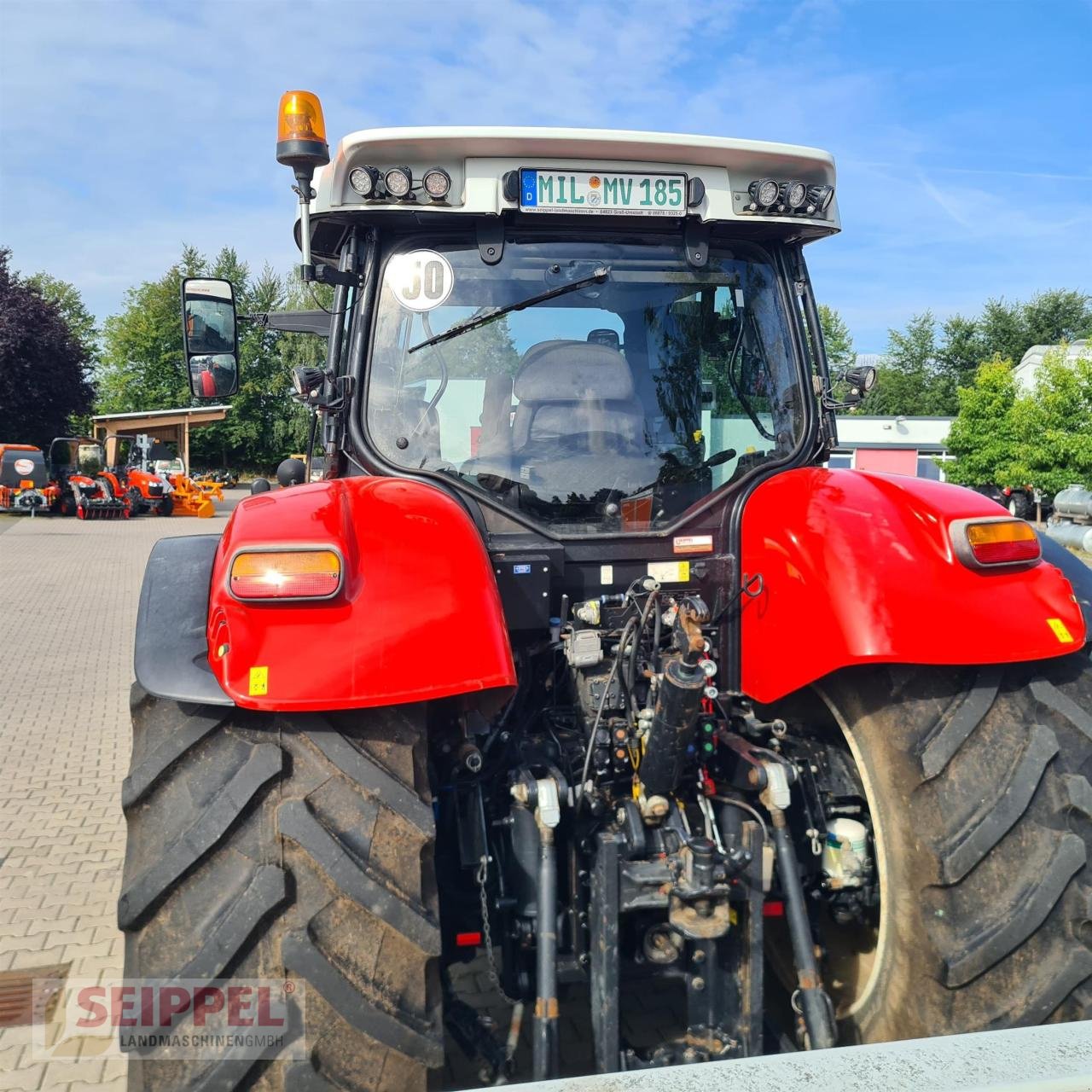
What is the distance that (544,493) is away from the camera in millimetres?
2900

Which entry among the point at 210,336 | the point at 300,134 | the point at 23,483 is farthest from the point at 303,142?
the point at 23,483

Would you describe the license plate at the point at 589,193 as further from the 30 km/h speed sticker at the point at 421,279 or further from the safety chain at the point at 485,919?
the safety chain at the point at 485,919

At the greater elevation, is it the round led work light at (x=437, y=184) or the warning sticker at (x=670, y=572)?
the round led work light at (x=437, y=184)

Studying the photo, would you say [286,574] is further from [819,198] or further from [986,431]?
[986,431]

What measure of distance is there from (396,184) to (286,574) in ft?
4.31

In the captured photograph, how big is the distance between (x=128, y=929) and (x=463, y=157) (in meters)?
2.21

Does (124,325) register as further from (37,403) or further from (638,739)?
(638,739)

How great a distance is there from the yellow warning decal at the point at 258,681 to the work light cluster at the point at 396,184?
1.50m

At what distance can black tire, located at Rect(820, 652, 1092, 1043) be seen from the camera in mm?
2117

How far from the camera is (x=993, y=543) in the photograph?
2418 mm

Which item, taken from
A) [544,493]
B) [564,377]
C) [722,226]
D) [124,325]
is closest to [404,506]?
[544,493]

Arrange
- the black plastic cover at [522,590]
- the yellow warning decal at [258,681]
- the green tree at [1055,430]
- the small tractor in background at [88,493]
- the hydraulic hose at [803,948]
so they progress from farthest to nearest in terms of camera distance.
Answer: the small tractor in background at [88,493] < the green tree at [1055,430] < the black plastic cover at [522,590] < the hydraulic hose at [803,948] < the yellow warning decal at [258,681]

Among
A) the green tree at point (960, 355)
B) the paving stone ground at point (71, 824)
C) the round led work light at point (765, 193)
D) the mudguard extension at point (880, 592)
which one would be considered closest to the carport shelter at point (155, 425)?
the paving stone ground at point (71, 824)

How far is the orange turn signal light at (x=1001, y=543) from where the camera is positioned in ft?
7.88
